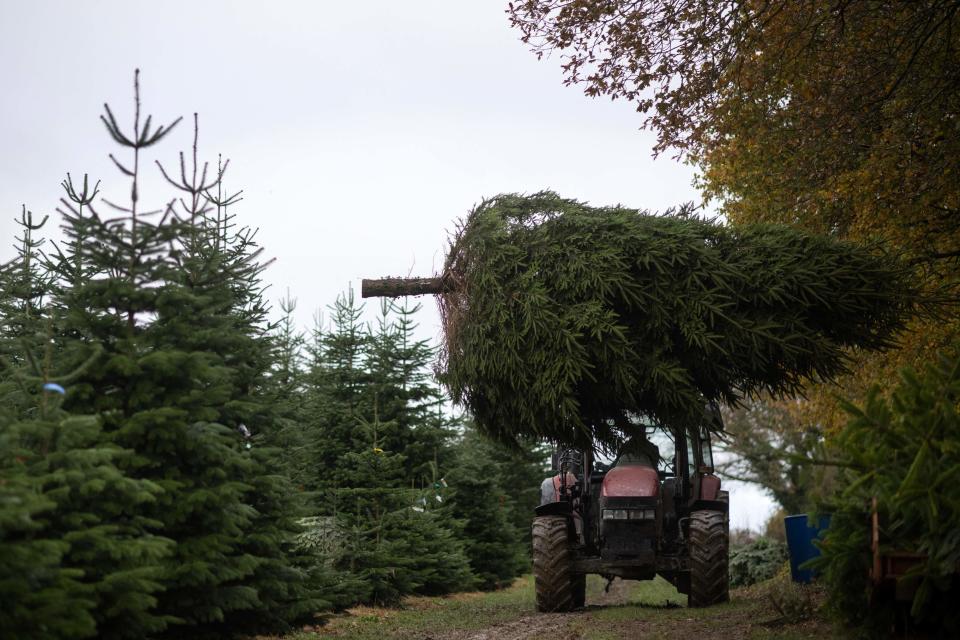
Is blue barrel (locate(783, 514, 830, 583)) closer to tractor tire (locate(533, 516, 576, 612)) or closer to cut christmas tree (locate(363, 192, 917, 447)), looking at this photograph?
cut christmas tree (locate(363, 192, 917, 447))

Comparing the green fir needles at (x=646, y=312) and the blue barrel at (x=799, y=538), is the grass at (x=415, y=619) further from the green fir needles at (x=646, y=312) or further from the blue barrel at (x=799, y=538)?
the blue barrel at (x=799, y=538)

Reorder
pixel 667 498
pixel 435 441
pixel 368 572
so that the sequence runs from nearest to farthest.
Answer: pixel 667 498
pixel 368 572
pixel 435 441

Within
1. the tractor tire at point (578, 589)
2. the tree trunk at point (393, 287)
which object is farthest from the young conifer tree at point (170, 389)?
Result: the tractor tire at point (578, 589)

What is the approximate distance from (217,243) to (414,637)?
14.4 ft

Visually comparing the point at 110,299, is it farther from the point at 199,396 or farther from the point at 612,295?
the point at 612,295

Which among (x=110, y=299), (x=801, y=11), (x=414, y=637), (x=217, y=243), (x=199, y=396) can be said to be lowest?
(x=414, y=637)

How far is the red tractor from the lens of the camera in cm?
1156

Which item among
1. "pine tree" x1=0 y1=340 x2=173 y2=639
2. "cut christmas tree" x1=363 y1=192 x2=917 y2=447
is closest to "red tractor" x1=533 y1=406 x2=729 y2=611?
"cut christmas tree" x1=363 y1=192 x2=917 y2=447

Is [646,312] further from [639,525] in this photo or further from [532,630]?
[532,630]

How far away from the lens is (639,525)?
37.9 ft

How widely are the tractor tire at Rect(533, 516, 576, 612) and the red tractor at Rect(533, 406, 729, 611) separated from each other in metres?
0.01

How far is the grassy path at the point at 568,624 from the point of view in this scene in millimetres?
9281

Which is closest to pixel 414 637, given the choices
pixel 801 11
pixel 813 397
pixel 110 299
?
pixel 110 299

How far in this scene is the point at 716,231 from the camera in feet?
35.2
